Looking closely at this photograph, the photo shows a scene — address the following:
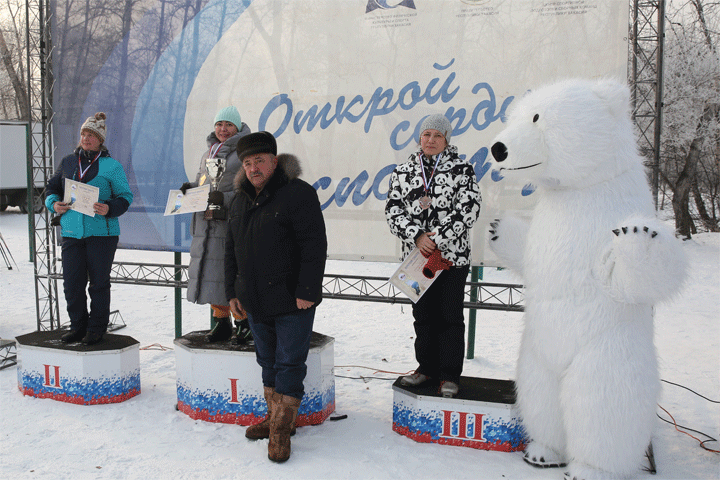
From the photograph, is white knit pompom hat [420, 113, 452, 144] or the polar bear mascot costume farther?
white knit pompom hat [420, 113, 452, 144]

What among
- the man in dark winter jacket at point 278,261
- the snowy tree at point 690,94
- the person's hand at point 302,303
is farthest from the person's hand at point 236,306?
the snowy tree at point 690,94

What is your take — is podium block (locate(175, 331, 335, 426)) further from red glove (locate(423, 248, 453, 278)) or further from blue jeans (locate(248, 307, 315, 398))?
red glove (locate(423, 248, 453, 278))

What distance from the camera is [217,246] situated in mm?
2969

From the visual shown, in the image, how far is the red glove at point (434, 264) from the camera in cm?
247

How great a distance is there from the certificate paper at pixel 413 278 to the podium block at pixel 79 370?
1777mm

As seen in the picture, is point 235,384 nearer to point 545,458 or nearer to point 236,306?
point 236,306

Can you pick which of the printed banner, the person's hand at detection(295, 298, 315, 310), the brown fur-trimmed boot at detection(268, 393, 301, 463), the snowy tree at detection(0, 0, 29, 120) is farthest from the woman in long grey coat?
the snowy tree at detection(0, 0, 29, 120)

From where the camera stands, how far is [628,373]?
2037 millimetres

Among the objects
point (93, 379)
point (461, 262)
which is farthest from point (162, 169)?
point (461, 262)

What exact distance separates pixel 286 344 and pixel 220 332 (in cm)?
80

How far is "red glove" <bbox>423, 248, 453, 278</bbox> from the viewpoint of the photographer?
2.47 m

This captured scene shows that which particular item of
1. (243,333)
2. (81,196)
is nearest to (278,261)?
(243,333)

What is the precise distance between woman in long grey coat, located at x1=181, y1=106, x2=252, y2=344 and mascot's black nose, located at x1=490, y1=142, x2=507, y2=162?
4.85 feet

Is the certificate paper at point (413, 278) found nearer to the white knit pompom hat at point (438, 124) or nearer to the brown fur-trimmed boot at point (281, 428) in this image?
the white knit pompom hat at point (438, 124)
